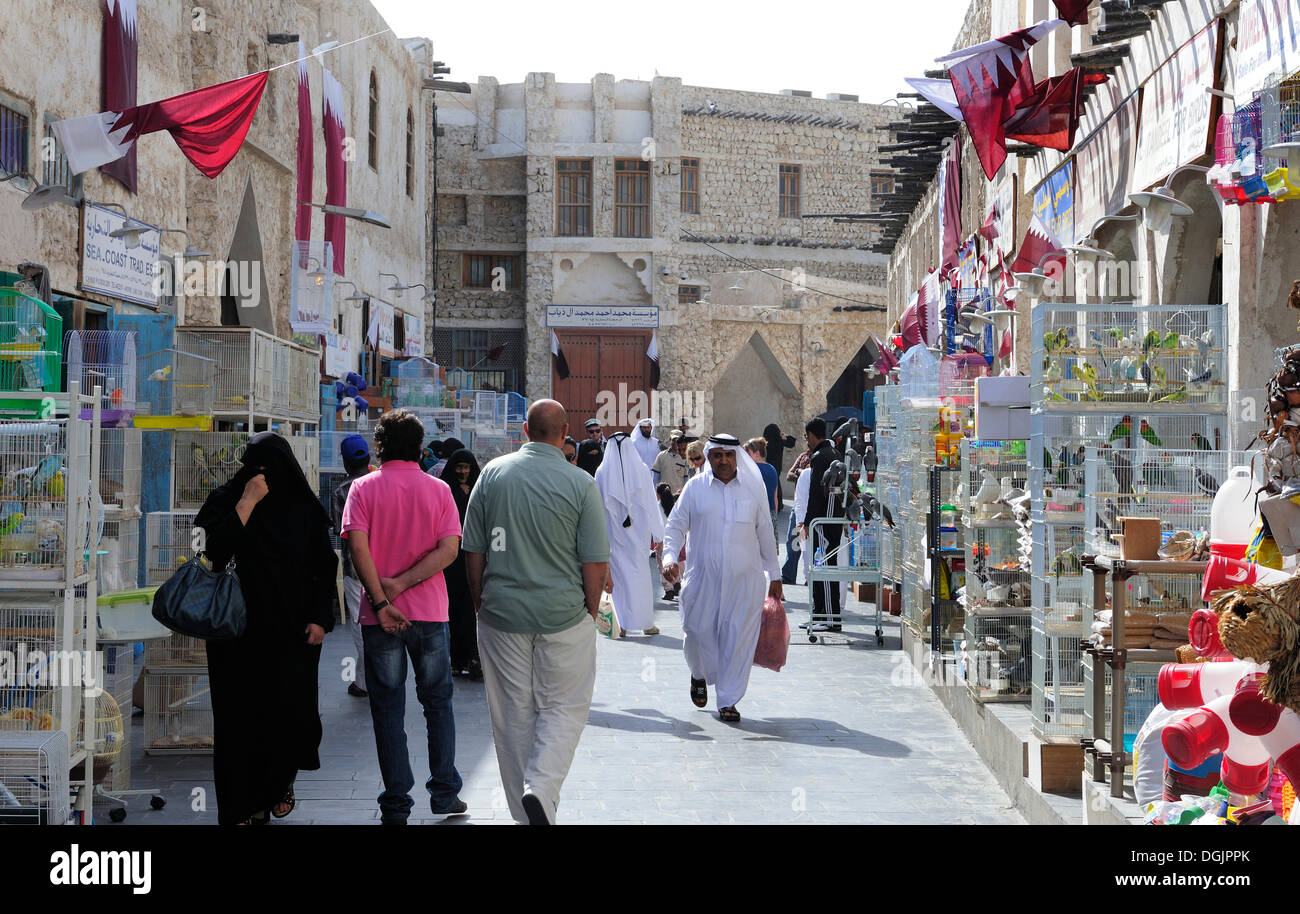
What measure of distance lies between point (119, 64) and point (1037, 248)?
9174 millimetres

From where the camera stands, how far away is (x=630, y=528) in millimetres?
12523

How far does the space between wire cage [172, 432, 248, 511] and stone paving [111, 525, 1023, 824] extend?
1.40 meters

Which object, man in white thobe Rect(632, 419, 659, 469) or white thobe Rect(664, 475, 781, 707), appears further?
man in white thobe Rect(632, 419, 659, 469)

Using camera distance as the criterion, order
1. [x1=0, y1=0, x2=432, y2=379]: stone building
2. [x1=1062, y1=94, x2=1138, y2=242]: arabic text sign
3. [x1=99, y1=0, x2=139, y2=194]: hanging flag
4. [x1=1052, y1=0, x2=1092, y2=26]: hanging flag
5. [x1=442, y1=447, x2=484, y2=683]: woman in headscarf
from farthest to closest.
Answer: [x1=99, y1=0, x2=139, y2=194]: hanging flag
[x1=0, y1=0, x2=432, y2=379]: stone building
[x1=1062, y1=94, x2=1138, y2=242]: arabic text sign
[x1=1052, y1=0, x2=1092, y2=26]: hanging flag
[x1=442, y1=447, x2=484, y2=683]: woman in headscarf

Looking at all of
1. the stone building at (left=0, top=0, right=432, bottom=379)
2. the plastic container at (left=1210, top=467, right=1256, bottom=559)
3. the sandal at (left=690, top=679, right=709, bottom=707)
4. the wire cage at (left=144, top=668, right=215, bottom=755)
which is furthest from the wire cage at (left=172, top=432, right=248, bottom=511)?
the plastic container at (left=1210, top=467, right=1256, bottom=559)

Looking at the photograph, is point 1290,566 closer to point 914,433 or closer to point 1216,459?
point 1216,459

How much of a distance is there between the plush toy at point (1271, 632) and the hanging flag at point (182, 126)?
10.2 meters

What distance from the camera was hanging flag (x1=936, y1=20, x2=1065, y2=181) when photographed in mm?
11695

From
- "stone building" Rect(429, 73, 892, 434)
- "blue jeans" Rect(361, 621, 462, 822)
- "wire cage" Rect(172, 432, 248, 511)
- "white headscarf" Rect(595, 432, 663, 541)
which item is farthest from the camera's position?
"stone building" Rect(429, 73, 892, 434)

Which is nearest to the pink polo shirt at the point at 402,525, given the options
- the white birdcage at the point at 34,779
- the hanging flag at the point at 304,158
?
the white birdcage at the point at 34,779

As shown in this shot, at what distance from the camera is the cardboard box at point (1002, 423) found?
327 inches

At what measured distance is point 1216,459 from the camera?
6117 mm

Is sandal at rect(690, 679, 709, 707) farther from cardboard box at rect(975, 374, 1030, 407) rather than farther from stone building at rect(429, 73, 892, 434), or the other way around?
stone building at rect(429, 73, 892, 434)

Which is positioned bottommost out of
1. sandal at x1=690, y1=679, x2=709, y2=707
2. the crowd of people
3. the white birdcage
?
sandal at x1=690, y1=679, x2=709, y2=707
